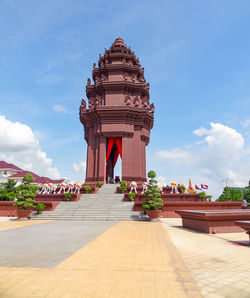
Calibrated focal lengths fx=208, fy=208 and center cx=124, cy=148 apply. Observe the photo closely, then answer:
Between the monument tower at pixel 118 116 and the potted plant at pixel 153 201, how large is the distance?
12511mm

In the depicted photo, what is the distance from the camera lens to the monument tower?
2934 cm

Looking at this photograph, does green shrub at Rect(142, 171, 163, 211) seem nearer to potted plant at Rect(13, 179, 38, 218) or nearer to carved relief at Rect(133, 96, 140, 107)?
potted plant at Rect(13, 179, 38, 218)

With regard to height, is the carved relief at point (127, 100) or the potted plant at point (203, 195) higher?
the carved relief at point (127, 100)

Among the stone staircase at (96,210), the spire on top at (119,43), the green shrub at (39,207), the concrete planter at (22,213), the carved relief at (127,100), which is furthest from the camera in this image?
the spire on top at (119,43)

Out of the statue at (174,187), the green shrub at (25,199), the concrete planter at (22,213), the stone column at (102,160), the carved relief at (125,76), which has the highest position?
the carved relief at (125,76)

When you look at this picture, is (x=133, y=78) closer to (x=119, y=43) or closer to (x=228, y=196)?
(x=119, y=43)

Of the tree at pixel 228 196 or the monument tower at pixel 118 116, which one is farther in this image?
the tree at pixel 228 196

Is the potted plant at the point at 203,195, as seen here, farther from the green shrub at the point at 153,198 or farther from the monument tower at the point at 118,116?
the monument tower at the point at 118,116

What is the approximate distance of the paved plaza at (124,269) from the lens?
375 cm

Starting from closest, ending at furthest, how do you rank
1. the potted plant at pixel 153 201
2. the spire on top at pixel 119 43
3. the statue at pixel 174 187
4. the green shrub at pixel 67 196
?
the potted plant at pixel 153 201, the green shrub at pixel 67 196, the statue at pixel 174 187, the spire on top at pixel 119 43

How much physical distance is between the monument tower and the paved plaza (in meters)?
21.6

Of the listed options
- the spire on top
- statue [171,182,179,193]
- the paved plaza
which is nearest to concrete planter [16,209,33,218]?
the paved plaza

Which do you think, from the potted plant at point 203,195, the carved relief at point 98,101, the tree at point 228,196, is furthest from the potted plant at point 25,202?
the tree at point 228,196

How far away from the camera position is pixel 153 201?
599 inches
